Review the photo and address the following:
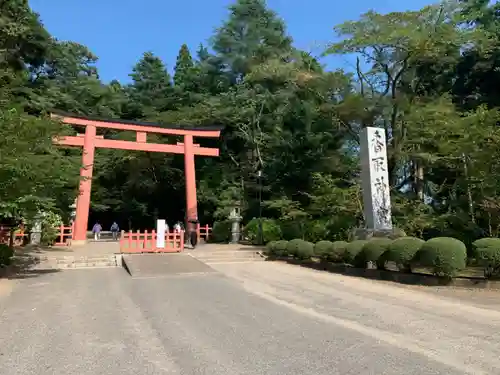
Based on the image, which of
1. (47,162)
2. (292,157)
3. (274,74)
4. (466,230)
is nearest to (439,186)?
(466,230)

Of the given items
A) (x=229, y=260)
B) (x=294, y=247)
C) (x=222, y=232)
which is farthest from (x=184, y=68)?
(x=294, y=247)

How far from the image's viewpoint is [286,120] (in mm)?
24453

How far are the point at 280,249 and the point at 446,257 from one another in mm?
7368

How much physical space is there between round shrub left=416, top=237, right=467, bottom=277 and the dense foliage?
3241 millimetres

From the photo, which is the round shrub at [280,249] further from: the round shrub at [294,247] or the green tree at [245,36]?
the green tree at [245,36]

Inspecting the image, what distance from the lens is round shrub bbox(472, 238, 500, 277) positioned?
8.20 meters

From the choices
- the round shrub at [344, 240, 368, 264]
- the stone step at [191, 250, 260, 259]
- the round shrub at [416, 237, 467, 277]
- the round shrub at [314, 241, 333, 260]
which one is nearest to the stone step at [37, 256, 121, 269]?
the stone step at [191, 250, 260, 259]

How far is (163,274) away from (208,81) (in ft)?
74.2

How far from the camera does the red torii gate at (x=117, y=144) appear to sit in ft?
65.1

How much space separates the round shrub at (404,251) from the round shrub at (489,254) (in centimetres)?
109

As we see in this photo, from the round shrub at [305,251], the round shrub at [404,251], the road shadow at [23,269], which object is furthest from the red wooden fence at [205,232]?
the round shrub at [404,251]

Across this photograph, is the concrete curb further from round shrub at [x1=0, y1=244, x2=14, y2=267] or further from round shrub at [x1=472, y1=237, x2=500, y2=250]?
round shrub at [x1=0, y1=244, x2=14, y2=267]

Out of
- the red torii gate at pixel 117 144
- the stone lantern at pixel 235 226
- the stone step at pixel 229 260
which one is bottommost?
the stone step at pixel 229 260

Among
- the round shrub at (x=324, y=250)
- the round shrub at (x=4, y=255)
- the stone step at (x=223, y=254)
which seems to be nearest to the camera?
the round shrub at (x=4, y=255)
